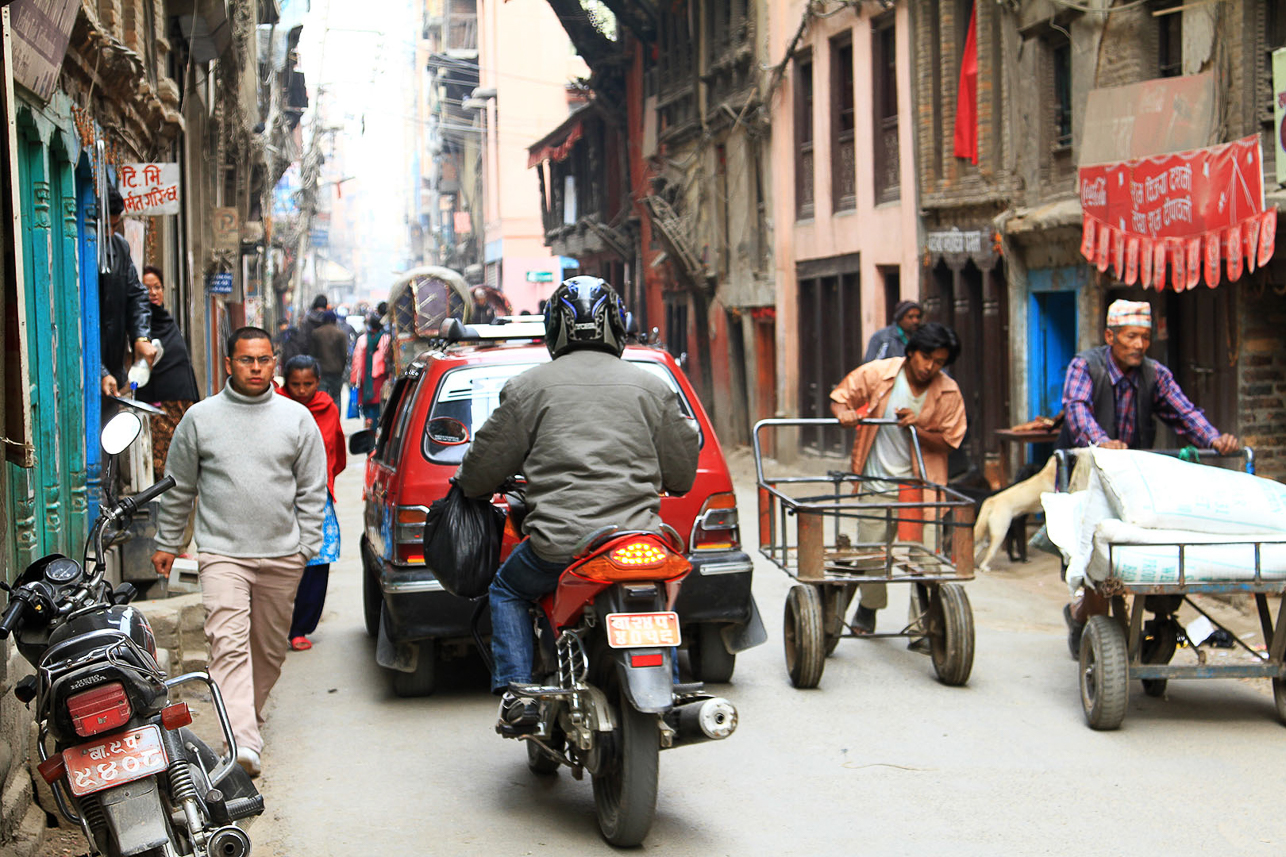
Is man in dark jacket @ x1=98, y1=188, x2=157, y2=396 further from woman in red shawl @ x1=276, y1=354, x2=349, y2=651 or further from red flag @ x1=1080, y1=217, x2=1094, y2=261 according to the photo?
red flag @ x1=1080, y1=217, x2=1094, y2=261

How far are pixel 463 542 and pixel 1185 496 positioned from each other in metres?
3.22

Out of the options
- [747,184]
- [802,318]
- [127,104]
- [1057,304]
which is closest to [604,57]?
[747,184]

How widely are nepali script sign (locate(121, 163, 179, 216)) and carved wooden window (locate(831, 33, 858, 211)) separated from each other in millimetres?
10936

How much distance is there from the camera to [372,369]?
70.0 feet

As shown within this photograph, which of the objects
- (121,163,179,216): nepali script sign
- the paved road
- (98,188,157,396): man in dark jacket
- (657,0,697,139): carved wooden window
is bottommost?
the paved road

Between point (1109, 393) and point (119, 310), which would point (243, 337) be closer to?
point (119, 310)

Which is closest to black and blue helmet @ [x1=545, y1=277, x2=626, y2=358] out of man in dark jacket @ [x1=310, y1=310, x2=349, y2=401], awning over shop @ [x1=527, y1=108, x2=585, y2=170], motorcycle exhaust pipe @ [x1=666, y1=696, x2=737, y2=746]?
motorcycle exhaust pipe @ [x1=666, y1=696, x2=737, y2=746]

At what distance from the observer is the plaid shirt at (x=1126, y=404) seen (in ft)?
25.7

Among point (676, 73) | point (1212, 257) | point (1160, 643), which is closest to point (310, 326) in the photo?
point (676, 73)

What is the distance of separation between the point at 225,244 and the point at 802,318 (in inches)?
330

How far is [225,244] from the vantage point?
2205 cm

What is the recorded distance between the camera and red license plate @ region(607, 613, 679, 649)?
5.01 m

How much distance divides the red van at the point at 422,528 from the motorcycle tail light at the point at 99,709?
3006 mm

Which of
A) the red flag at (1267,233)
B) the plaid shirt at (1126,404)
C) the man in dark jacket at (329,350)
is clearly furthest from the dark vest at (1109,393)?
the man in dark jacket at (329,350)
